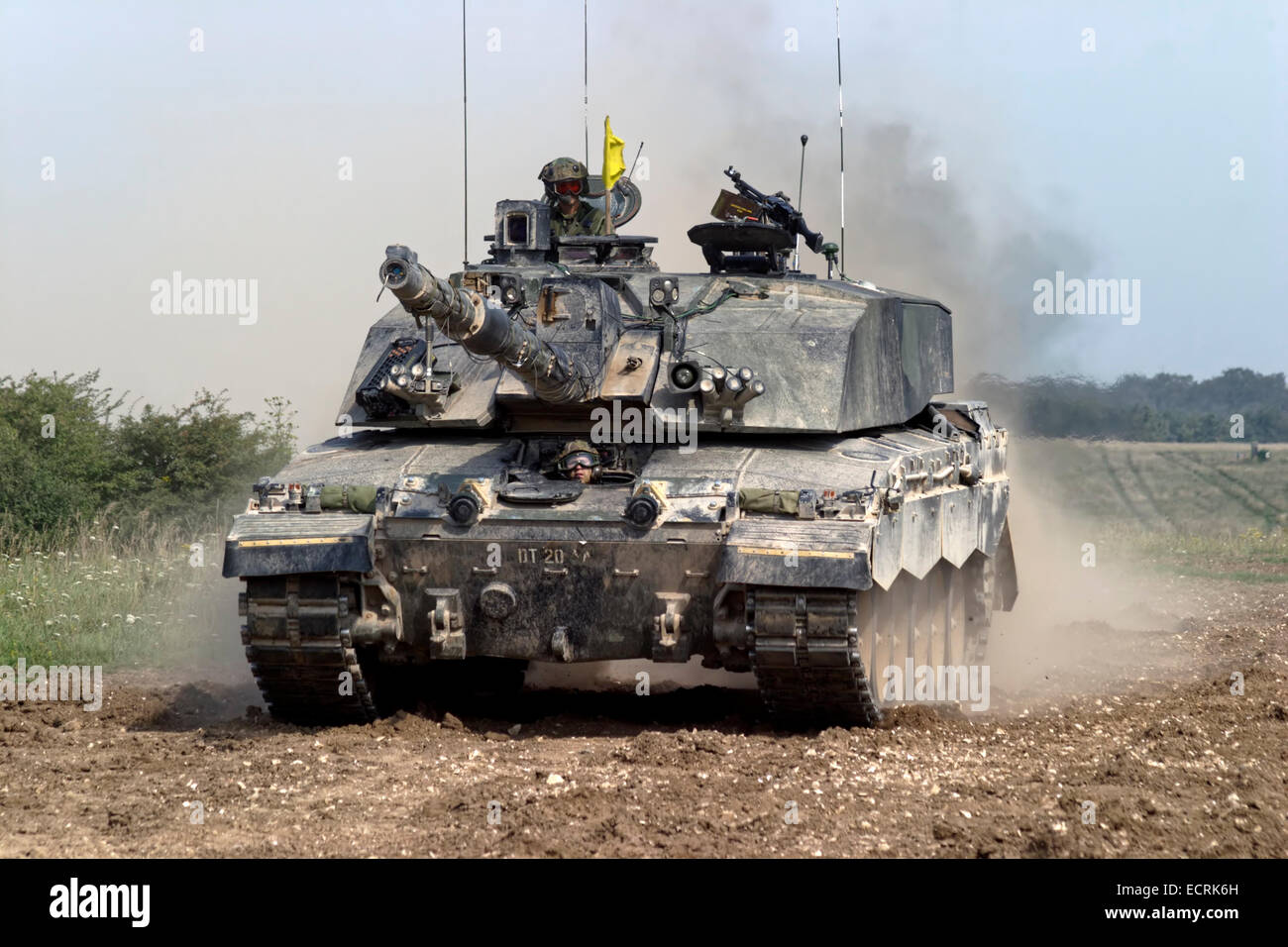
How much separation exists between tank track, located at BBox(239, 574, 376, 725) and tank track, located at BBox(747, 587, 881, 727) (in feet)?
8.47

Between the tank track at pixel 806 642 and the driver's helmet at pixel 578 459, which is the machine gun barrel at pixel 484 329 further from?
the tank track at pixel 806 642

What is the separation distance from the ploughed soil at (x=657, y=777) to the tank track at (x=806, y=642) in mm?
349

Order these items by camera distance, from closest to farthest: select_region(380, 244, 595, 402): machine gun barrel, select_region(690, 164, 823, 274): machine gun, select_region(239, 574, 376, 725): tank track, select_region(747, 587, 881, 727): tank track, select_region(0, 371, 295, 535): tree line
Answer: select_region(380, 244, 595, 402): machine gun barrel → select_region(747, 587, 881, 727): tank track → select_region(239, 574, 376, 725): tank track → select_region(690, 164, 823, 274): machine gun → select_region(0, 371, 295, 535): tree line

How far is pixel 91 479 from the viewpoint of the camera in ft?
70.0

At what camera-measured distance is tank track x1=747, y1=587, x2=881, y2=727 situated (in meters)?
10.4

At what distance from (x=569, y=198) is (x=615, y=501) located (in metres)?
4.40

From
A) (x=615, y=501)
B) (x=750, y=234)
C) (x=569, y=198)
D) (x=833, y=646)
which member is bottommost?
(x=833, y=646)

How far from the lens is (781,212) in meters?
15.1

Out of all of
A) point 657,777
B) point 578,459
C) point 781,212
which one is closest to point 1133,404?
point 781,212

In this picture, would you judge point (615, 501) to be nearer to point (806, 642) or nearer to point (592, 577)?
point (592, 577)

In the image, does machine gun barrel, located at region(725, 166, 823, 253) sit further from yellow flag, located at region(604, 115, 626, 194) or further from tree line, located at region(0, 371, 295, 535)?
tree line, located at region(0, 371, 295, 535)

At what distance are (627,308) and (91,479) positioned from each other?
10.8 m

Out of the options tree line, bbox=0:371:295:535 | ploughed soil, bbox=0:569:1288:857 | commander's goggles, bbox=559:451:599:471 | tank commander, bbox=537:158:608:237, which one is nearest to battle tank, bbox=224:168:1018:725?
commander's goggles, bbox=559:451:599:471

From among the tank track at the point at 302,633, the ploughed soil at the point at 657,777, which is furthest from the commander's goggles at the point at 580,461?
the ploughed soil at the point at 657,777
